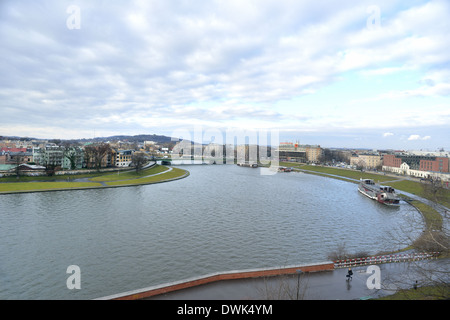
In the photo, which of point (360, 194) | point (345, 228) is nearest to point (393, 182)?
point (360, 194)

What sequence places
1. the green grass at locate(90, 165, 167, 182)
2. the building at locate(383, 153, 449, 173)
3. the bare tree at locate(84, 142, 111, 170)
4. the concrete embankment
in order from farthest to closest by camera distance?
the building at locate(383, 153, 449, 173) → the bare tree at locate(84, 142, 111, 170) → the green grass at locate(90, 165, 167, 182) → the concrete embankment

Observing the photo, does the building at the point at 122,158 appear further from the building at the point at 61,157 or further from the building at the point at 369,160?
the building at the point at 369,160

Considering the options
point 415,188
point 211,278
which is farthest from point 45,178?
point 415,188

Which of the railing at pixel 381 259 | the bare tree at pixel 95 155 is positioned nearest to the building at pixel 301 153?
the bare tree at pixel 95 155

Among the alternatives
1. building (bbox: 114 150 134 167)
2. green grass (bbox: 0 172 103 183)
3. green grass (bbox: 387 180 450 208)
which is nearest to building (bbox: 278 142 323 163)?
green grass (bbox: 387 180 450 208)

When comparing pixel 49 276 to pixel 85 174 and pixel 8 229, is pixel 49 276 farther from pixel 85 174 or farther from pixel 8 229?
pixel 85 174

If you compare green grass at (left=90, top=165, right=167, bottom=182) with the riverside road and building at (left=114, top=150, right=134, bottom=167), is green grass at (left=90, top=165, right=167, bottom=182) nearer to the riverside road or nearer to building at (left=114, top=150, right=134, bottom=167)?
building at (left=114, top=150, right=134, bottom=167)

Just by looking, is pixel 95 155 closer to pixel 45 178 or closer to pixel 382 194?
pixel 45 178

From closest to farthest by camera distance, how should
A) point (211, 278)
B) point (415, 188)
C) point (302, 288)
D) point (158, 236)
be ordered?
point (302, 288), point (211, 278), point (158, 236), point (415, 188)
